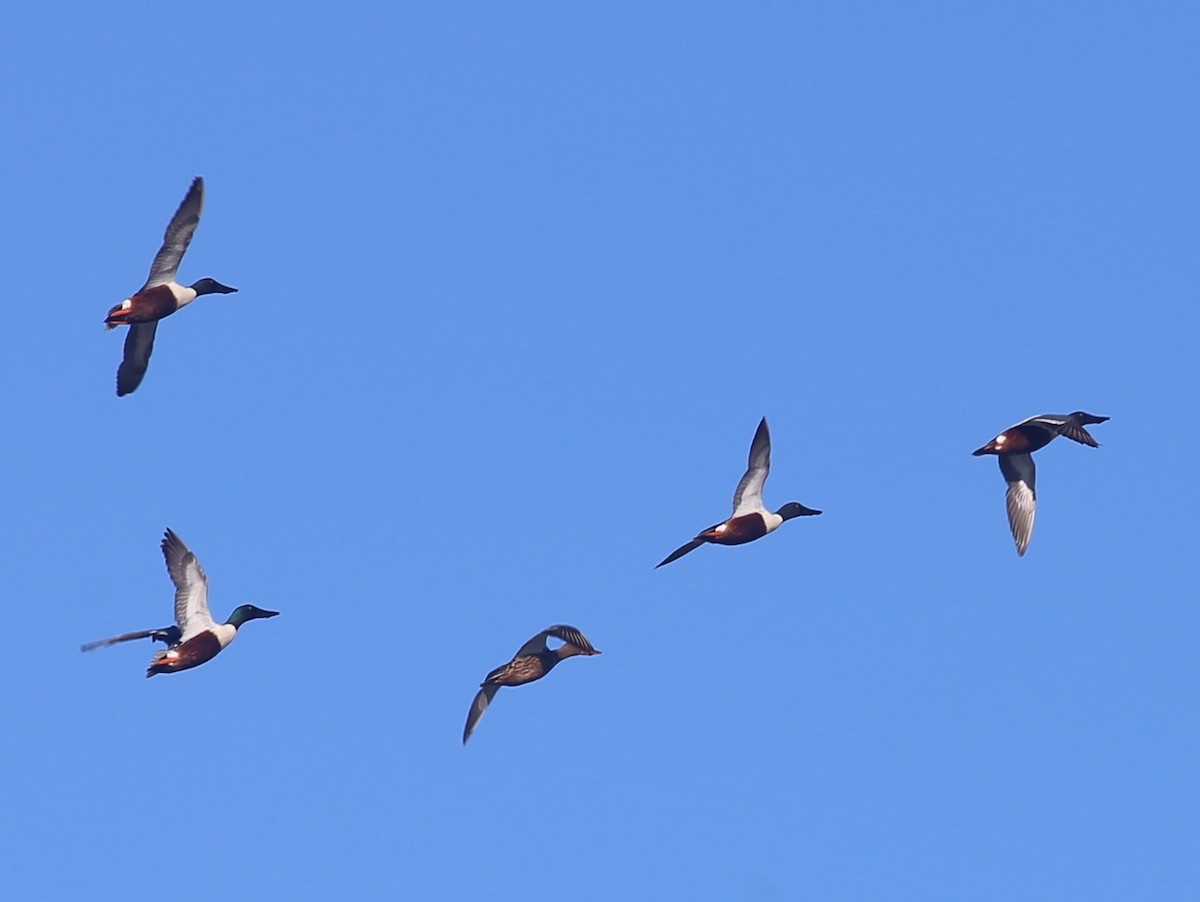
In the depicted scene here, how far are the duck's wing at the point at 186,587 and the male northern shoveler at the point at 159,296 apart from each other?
2.96 metres

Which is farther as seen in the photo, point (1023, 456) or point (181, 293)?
point (1023, 456)

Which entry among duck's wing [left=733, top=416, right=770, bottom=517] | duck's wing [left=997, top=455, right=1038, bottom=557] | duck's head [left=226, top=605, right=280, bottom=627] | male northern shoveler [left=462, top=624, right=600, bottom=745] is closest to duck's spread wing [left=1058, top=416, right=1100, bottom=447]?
duck's wing [left=997, top=455, right=1038, bottom=557]

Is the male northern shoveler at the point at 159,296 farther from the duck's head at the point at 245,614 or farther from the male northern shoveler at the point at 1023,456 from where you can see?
the male northern shoveler at the point at 1023,456

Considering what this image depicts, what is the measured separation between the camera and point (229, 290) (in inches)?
1009

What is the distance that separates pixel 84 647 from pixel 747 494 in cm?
992

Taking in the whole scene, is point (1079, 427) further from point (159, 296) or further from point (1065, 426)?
point (159, 296)

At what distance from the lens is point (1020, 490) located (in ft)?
87.9

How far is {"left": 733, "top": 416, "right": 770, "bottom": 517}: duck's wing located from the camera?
Result: 85.8 feet

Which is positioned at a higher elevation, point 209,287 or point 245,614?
point 209,287

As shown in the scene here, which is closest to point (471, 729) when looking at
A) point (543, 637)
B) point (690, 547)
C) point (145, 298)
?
point (543, 637)

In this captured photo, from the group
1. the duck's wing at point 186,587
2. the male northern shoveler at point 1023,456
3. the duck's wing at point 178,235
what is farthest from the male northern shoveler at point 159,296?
the male northern shoveler at point 1023,456

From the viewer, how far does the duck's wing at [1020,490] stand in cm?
2664

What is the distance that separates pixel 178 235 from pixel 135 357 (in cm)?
217

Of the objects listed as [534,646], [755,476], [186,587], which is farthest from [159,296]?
[755,476]
